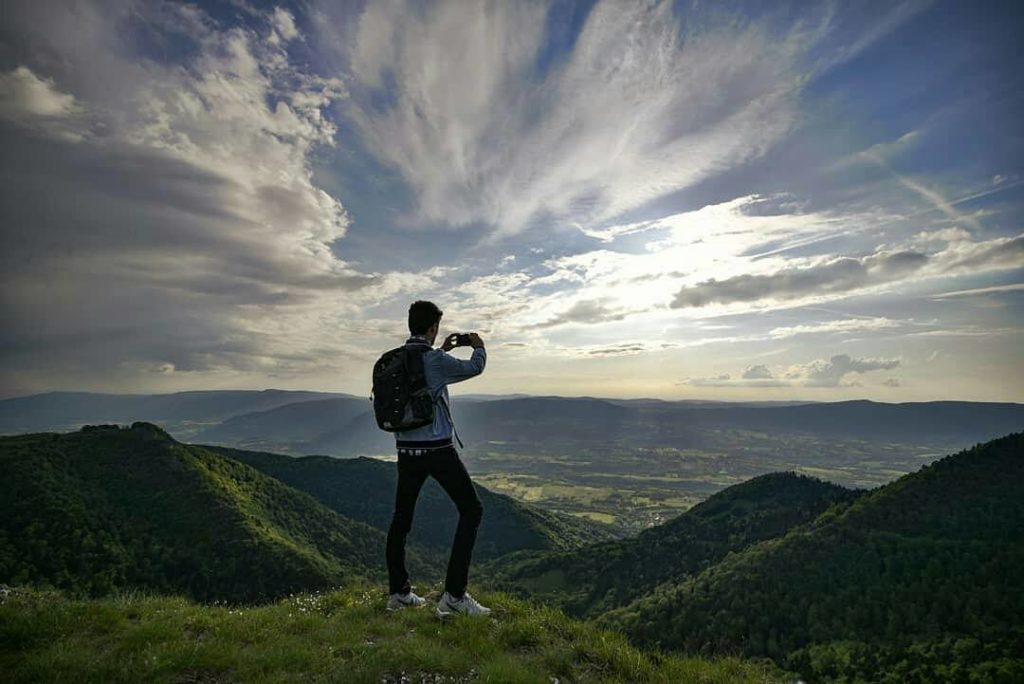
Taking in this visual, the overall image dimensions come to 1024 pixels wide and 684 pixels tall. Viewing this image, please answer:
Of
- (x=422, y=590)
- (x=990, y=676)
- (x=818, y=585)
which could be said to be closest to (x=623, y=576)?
(x=818, y=585)

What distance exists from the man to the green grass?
0.58 meters

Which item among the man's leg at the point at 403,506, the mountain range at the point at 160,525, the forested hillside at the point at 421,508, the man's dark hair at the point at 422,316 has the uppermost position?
the man's dark hair at the point at 422,316

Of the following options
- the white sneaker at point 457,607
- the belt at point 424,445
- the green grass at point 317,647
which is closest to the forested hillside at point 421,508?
the green grass at point 317,647

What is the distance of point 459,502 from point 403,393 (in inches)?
72.7

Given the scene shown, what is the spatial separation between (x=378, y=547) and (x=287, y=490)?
30.8 metres

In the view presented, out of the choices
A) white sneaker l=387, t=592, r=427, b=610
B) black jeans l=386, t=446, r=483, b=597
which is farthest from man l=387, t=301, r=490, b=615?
white sneaker l=387, t=592, r=427, b=610

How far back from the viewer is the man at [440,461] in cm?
665

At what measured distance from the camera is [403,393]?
6629 mm

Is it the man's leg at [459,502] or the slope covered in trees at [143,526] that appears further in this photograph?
the slope covered in trees at [143,526]

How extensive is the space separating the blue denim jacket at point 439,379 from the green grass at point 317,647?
8.69ft

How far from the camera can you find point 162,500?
81562 mm

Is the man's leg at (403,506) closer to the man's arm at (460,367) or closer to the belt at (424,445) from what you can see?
the belt at (424,445)

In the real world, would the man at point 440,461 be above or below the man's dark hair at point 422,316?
below

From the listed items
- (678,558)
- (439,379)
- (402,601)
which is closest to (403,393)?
(439,379)
